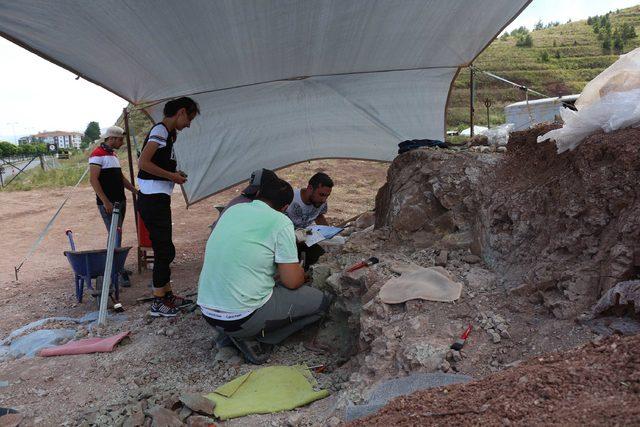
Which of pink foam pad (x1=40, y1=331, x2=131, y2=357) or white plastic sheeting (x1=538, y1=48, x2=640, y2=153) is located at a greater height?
white plastic sheeting (x1=538, y1=48, x2=640, y2=153)

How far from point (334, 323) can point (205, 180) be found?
3673 millimetres

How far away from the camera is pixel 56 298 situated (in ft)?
17.1

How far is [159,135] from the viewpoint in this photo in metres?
4.28

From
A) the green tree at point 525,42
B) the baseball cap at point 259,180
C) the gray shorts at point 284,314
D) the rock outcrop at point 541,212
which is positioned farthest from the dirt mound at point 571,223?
the green tree at point 525,42

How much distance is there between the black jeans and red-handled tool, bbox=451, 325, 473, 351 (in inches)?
106

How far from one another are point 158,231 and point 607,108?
11.3 feet

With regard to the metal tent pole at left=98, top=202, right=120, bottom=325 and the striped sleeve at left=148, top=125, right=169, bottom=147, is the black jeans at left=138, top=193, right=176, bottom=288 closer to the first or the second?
the metal tent pole at left=98, top=202, right=120, bottom=325

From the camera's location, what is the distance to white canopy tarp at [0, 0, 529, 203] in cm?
371

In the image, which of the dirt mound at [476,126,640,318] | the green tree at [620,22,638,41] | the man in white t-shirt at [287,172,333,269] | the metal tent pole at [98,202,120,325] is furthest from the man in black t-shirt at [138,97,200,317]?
the green tree at [620,22,638,41]

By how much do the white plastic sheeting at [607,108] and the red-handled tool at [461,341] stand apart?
1.24 m

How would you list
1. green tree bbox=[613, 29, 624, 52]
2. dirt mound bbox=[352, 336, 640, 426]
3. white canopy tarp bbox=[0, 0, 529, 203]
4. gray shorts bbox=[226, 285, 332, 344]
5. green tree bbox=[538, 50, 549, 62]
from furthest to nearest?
green tree bbox=[613, 29, 624, 52] → green tree bbox=[538, 50, 549, 62] → white canopy tarp bbox=[0, 0, 529, 203] → gray shorts bbox=[226, 285, 332, 344] → dirt mound bbox=[352, 336, 640, 426]

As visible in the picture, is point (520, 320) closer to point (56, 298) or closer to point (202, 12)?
point (202, 12)

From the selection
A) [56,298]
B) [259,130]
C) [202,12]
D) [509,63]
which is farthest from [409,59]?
[509,63]

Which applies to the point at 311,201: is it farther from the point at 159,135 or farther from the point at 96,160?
the point at 96,160
